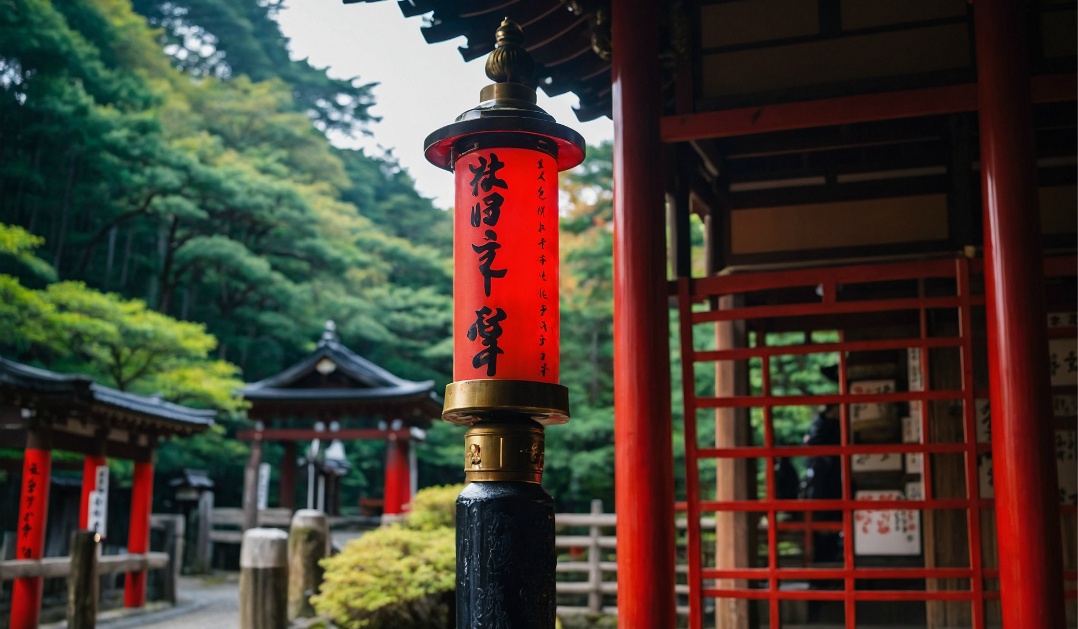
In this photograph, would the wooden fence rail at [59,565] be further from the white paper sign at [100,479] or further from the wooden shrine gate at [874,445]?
the wooden shrine gate at [874,445]

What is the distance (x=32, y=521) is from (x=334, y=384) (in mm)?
10472

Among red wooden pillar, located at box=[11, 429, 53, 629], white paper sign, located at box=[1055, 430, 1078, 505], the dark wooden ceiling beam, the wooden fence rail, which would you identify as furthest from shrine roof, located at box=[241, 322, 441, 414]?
the dark wooden ceiling beam

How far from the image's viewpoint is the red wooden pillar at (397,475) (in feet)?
71.1

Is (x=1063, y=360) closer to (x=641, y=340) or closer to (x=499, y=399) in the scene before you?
(x=641, y=340)

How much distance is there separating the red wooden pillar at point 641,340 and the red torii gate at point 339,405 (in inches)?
650

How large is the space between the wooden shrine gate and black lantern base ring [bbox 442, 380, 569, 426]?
8.21 ft

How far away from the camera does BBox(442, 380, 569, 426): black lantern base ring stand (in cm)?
287

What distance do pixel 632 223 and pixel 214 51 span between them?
109 feet

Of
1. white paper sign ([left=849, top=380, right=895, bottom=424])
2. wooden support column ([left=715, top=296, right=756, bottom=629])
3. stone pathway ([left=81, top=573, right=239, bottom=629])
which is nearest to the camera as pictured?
wooden support column ([left=715, top=296, right=756, bottom=629])

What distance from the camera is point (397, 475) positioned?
72.8 ft

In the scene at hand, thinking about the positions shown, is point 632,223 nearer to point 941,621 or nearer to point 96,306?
point 941,621

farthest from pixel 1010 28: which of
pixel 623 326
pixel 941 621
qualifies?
pixel 941 621

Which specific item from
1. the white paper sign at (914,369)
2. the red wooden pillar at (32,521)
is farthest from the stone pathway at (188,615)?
the white paper sign at (914,369)

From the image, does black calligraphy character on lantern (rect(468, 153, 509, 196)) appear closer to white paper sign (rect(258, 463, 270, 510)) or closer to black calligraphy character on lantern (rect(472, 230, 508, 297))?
black calligraphy character on lantern (rect(472, 230, 508, 297))
